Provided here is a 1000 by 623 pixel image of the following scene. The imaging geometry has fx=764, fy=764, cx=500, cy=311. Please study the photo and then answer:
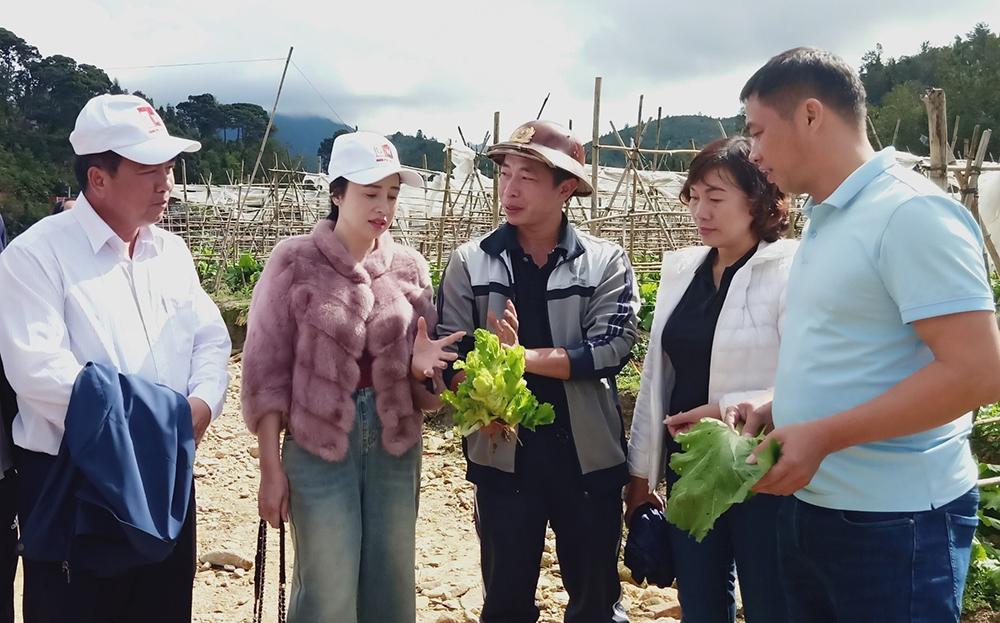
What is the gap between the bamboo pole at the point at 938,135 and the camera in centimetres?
527

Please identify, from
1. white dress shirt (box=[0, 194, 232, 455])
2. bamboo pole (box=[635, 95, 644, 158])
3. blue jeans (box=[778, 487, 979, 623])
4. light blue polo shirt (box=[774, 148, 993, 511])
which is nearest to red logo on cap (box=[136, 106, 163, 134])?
white dress shirt (box=[0, 194, 232, 455])

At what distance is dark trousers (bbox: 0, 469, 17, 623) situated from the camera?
251 centimetres

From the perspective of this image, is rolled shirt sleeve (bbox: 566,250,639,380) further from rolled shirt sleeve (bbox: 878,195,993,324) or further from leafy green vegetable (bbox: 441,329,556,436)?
rolled shirt sleeve (bbox: 878,195,993,324)

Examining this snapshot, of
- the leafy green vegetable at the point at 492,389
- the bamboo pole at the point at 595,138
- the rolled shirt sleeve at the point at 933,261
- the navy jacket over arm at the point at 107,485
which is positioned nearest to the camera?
the rolled shirt sleeve at the point at 933,261

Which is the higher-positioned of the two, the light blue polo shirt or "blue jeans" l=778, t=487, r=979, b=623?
the light blue polo shirt

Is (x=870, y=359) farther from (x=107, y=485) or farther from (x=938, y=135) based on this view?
(x=938, y=135)

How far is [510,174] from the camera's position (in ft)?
9.55

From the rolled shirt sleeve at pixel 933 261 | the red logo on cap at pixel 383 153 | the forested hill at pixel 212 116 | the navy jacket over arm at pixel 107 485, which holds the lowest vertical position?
the navy jacket over arm at pixel 107 485

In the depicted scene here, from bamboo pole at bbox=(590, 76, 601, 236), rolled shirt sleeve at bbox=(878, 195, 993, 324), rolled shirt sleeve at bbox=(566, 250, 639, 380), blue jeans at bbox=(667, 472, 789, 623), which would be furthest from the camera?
bamboo pole at bbox=(590, 76, 601, 236)

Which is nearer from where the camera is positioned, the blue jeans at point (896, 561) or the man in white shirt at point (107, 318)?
the blue jeans at point (896, 561)

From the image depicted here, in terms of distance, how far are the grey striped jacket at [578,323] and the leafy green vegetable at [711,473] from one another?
2.47ft

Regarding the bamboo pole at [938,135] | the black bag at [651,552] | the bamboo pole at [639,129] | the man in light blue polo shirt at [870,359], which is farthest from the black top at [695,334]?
the bamboo pole at [639,129]

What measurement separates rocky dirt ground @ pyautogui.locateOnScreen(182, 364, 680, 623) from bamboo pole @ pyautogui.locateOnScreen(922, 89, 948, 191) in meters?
3.45

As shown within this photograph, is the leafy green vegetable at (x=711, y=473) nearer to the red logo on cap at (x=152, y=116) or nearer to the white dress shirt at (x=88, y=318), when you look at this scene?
the white dress shirt at (x=88, y=318)
